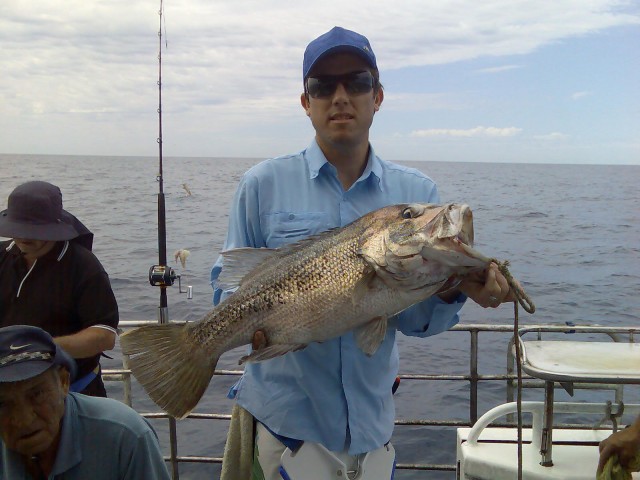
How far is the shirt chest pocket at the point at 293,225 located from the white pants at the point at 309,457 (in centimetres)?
81

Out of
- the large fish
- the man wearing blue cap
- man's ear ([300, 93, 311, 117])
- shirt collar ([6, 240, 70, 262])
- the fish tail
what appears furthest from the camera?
shirt collar ([6, 240, 70, 262])

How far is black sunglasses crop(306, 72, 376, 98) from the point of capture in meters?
2.80

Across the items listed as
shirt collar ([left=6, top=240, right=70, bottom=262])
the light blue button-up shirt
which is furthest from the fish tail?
shirt collar ([left=6, top=240, right=70, bottom=262])

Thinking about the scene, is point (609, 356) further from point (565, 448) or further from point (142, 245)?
point (142, 245)

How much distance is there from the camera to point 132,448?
7.75ft

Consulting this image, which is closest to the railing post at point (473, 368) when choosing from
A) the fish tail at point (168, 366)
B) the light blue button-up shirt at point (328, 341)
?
the light blue button-up shirt at point (328, 341)

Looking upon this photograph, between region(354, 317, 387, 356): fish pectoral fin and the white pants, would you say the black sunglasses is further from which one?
the white pants

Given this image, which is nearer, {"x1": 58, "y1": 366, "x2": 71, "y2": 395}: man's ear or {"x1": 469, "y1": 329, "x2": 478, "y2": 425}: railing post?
{"x1": 58, "y1": 366, "x2": 71, "y2": 395}: man's ear

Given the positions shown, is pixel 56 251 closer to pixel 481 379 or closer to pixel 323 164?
pixel 323 164

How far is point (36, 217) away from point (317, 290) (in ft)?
6.25

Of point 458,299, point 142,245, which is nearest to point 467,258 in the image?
point 458,299

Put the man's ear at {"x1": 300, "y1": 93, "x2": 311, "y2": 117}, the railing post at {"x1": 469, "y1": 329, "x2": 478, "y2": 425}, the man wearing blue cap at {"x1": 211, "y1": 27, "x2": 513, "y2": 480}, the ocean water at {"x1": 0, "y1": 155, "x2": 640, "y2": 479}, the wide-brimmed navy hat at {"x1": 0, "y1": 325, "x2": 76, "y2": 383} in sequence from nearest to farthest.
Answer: the wide-brimmed navy hat at {"x1": 0, "y1": 325, "x2": 76, "y2": 383} → the man wearing blue cap at {"x1": 211, "y1": 27, "x2": 513, "y2": 480} → the man's ear at {"x1": 300, "y1": 93, "x2": 311, "y2": 117} → the railing post at {"x1": 469, "y1": 329, "x2": 478, "y2": 425} → the ocean water at {"x1": 0, "y1": 155, "x2": 640, "y2": 479}

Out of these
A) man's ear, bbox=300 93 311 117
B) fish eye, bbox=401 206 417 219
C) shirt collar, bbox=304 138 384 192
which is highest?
man's ear, bbox=300 93 311 117

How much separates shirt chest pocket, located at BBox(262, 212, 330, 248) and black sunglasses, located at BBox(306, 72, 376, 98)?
0.53m
